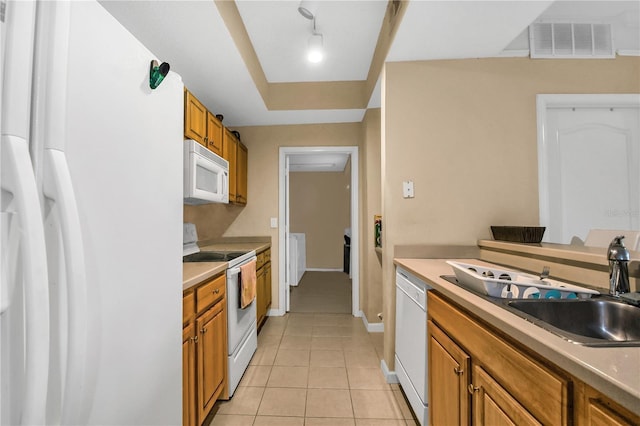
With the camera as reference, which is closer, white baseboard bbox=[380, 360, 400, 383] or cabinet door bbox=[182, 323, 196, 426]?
cabinet door bbox=[182, 323, 196, 426]

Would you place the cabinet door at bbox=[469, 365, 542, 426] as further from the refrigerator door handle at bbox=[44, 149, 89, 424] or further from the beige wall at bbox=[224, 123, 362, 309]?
the beige wall at bbox=[224, 123, 362, 309]

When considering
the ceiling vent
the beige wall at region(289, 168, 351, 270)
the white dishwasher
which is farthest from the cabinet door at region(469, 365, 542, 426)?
the beige wall at region(289, 168, 351, 270)

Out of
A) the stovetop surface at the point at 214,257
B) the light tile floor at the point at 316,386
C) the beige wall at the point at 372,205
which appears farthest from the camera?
the beige wall at the point at 372,205

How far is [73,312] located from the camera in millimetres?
512

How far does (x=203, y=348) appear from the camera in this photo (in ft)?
4.67

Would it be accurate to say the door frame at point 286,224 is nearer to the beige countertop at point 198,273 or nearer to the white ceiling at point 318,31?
the white ceiling at point 318,31

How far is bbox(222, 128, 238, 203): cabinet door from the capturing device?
266cm

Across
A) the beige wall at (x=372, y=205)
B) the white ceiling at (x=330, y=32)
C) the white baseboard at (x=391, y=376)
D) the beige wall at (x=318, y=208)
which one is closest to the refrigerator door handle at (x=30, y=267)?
the white ceiling at (x=330, y=32)

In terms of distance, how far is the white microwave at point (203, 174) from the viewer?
189 centimetres

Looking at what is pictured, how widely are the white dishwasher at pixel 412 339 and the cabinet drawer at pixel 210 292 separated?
1.18 metres

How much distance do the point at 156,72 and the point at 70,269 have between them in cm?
65

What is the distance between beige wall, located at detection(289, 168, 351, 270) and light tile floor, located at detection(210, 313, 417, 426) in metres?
3.64

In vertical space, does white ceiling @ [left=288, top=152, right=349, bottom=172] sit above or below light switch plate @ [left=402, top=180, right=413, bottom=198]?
above

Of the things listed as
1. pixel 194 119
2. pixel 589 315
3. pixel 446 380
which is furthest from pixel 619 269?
pixel 194 119
